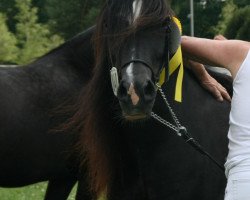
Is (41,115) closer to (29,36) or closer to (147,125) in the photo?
(147,125)

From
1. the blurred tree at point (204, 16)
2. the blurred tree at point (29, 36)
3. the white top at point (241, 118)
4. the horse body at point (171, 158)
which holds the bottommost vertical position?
the blurred tree at point (204, 16)

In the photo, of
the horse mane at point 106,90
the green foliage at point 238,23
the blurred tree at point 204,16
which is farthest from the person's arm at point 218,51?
the blurred tree at point 204,16

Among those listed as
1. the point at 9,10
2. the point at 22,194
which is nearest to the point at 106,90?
the point at 22,194

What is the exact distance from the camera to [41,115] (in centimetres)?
421

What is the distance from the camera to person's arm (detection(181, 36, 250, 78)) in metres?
2.33

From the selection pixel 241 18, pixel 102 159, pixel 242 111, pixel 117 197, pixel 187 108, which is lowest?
pixel 241 18

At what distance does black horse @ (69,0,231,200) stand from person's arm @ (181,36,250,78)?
96mm

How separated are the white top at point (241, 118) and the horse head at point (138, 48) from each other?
372 millimetres

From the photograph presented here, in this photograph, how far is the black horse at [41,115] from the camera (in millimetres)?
4105

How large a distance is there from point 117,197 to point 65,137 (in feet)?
4.87

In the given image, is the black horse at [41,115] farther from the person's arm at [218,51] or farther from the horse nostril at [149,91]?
the horse nostril at [149,91]

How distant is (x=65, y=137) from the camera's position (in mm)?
4328

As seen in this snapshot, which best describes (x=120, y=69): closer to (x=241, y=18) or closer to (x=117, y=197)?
(x=117, y=197)

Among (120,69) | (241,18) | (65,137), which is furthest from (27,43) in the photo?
(120,69)
